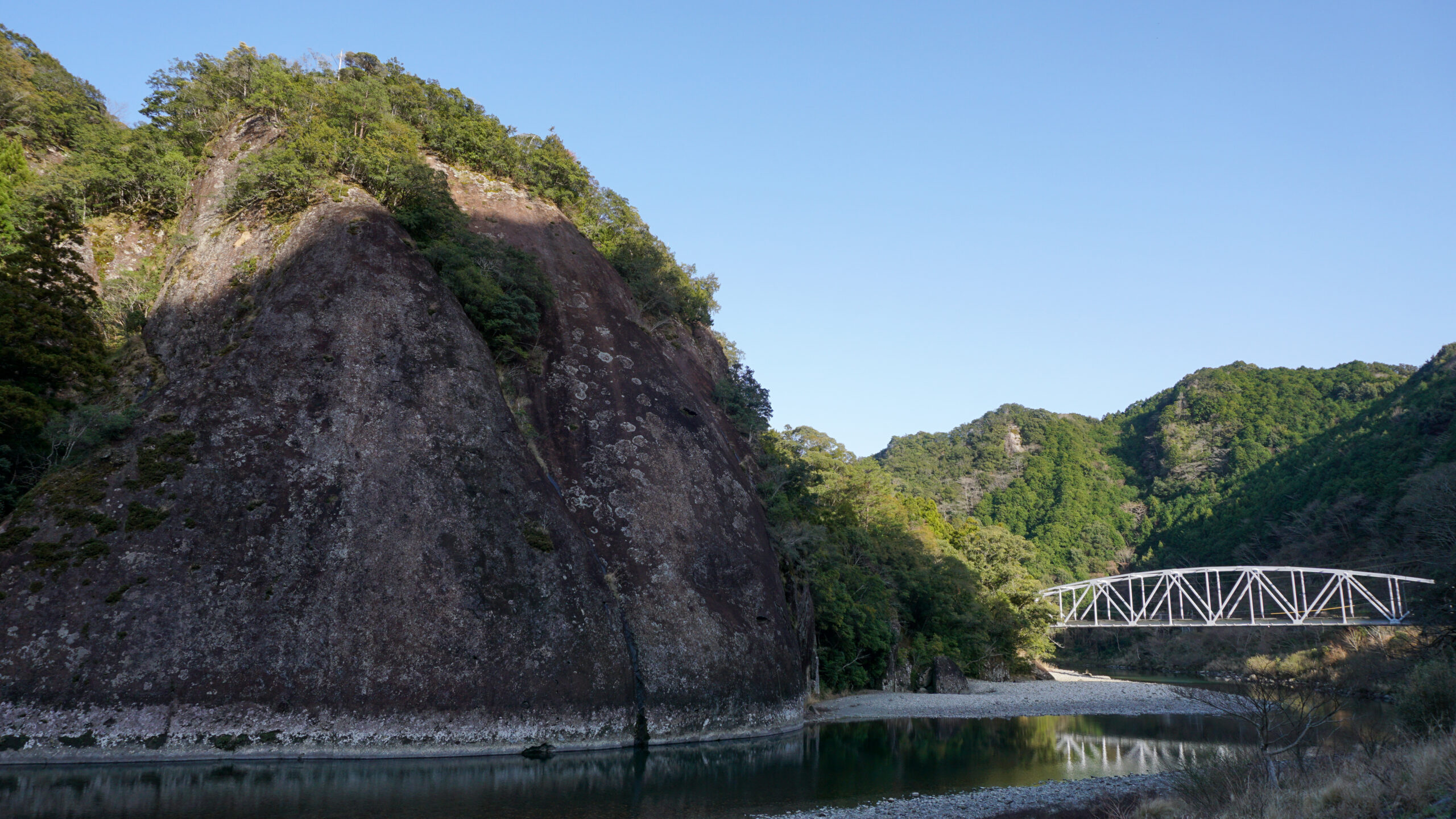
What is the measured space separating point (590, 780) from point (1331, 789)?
649 inches

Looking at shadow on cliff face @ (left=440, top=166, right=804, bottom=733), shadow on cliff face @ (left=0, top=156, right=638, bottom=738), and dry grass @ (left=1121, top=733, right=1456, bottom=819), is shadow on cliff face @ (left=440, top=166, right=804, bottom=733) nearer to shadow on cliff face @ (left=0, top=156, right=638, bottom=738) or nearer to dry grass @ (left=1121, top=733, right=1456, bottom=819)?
shadow on cliff face @ (left=0, top=156, right=638, bottom=738)

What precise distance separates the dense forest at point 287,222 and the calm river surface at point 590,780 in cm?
1004

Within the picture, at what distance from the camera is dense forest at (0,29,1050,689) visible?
28.8m

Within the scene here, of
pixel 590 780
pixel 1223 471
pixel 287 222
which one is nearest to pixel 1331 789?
pixel 590 780

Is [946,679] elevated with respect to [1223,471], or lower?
lower

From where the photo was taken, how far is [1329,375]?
13875 centimetres

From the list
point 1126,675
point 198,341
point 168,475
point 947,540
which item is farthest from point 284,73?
point 1126,675

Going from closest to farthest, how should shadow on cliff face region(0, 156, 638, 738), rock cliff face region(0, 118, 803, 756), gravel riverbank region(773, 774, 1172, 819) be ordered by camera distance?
gravel riverbank region(773, 774, 1172, 819) → rock cliff face region(0, 118, 803, 756) → shadow on cliff face region(0, 156, 638, 738)

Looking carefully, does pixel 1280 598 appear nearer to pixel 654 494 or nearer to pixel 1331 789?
pixel 654 494

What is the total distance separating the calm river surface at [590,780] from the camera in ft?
55.2

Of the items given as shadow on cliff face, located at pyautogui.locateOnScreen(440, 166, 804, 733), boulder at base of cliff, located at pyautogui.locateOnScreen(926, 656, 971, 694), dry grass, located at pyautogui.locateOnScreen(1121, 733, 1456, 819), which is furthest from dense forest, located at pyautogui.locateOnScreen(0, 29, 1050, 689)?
dry grass, located at pyautogui.locateOnScreen(1121, 733, 1456, 819)

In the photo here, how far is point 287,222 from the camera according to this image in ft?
113

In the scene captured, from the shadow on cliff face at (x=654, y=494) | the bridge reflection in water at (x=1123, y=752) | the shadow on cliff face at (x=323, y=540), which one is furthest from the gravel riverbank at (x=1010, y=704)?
the shadow on cliff face at (x=323, y=540)

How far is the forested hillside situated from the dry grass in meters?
55.3
